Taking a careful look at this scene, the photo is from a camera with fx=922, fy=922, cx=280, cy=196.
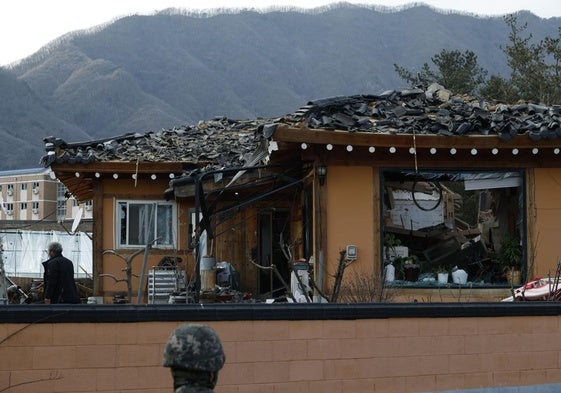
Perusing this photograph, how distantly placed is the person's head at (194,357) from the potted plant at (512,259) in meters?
11.1

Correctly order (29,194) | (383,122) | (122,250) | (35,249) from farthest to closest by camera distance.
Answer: (29,194) < (35,249) < (122,250) < (383,122)

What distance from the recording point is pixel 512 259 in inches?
572

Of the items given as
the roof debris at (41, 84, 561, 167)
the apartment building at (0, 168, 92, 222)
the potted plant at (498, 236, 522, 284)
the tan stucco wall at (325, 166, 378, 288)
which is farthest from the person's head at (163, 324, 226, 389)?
the apartment building at (0, 168, 92, 222)

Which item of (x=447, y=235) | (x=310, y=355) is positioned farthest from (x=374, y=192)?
(x=310, y=355)

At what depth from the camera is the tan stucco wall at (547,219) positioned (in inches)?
563

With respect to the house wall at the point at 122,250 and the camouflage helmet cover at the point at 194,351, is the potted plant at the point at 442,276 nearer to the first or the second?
the house wall at the point at 122,250

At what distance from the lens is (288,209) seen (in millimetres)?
18141

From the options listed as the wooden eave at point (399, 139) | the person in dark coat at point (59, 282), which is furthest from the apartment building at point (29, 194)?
the person in dark coat at point (59, 282)

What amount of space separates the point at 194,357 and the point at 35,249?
31.3m

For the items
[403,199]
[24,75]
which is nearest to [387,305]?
[403,199]

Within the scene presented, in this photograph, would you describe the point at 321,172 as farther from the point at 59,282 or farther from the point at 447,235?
the point at 59,282

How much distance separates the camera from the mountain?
15338 cm

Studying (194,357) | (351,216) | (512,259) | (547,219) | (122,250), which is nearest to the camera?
(194,357)

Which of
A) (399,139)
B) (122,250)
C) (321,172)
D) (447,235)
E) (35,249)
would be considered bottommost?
(122,250)
